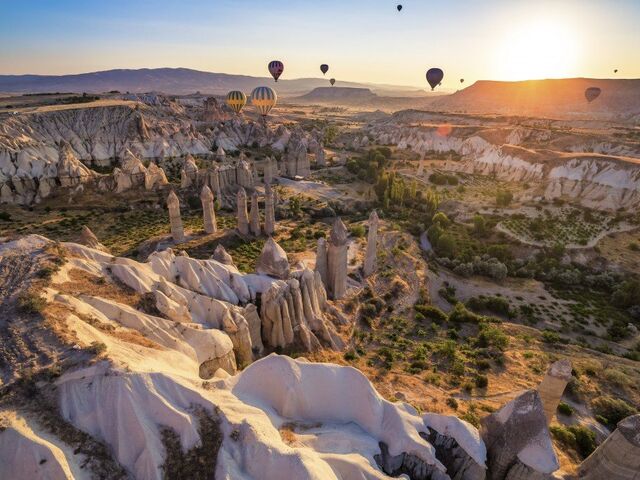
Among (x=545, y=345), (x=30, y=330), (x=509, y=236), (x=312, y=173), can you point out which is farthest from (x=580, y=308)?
(x=312, y=173)

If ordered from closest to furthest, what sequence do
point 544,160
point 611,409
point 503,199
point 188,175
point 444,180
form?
point 611,409 < point 188,175 < point 503,199 < point 544,160 < point 444,180

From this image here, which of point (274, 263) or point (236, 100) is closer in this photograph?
point (274, 263)

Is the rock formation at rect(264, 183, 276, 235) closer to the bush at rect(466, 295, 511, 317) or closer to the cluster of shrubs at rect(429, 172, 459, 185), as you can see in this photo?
the bush at rect(466, 295, 511, 317)

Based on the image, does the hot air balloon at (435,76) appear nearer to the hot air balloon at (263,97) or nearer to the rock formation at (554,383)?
the hot air balloon at (263,97)

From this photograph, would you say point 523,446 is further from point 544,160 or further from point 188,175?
point 544,160

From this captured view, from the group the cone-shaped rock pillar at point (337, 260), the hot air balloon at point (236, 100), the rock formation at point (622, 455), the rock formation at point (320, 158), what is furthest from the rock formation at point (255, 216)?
the hot air balloon at point (236, 100)

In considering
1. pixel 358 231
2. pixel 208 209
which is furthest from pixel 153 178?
pixel 358 231

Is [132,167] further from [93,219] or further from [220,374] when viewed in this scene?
[220,374]
